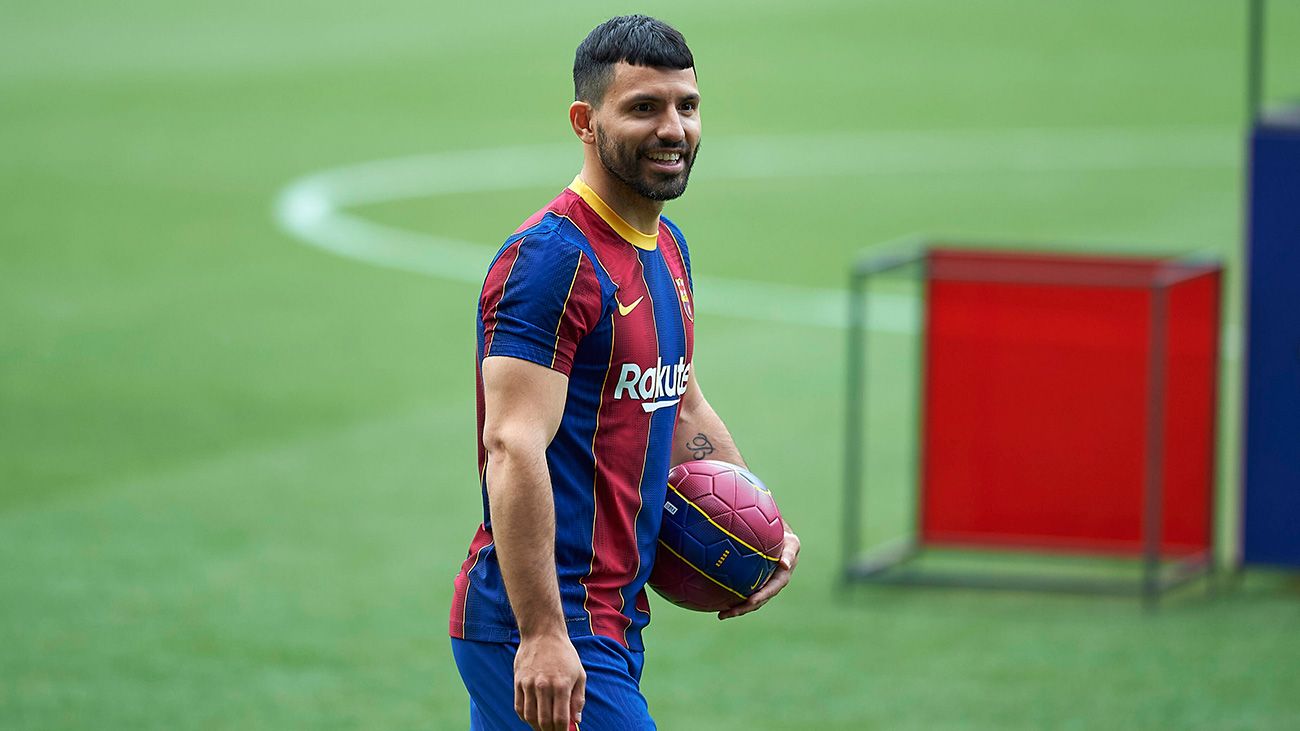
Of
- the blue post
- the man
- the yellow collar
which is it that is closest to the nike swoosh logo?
the man

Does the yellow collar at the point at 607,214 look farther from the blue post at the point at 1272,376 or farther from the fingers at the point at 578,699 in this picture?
the blue post at the point at 1272,376

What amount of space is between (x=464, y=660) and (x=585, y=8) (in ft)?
90.1

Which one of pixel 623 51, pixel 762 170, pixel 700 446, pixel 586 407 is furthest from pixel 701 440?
pixel 762 170

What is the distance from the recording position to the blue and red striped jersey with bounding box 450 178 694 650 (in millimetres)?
4152

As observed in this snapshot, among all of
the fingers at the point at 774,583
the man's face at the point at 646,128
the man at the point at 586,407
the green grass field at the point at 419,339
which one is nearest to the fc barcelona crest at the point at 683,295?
the man at the point at 586,407

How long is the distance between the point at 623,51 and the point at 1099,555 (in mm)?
5432

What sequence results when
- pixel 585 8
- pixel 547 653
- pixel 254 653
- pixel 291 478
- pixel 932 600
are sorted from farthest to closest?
pixel 585 8, pixel 291 478, pixel 932 600, pixel 254 653, pixel 547 653

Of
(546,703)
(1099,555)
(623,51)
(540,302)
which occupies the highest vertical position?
(623,51)

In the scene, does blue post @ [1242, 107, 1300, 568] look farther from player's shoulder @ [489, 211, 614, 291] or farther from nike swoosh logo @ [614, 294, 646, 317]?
player's shoulder @ [489, 211, 614, 291]

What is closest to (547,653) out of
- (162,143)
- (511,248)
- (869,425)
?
(511,248)

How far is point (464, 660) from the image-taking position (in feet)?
14.5

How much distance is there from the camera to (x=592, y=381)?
4.30 meters

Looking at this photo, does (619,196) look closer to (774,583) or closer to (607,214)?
(607,214)

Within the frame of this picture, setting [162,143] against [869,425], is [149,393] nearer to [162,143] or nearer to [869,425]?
[869,425]
